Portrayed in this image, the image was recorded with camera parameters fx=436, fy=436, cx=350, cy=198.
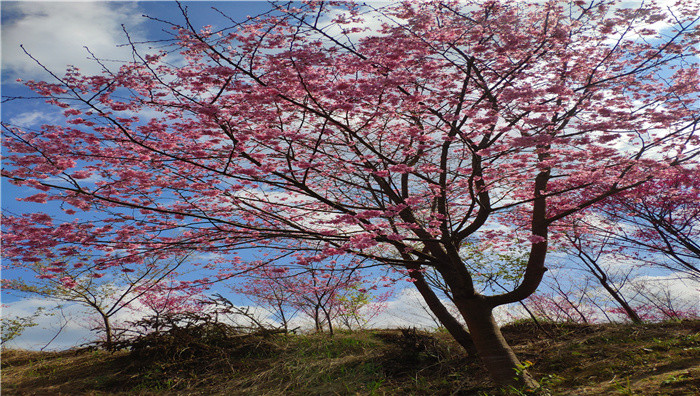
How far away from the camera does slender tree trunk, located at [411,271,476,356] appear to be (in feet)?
26.0

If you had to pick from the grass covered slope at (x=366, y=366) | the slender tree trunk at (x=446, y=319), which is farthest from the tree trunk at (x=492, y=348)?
the slender tree trunk at (x=446, y=319)

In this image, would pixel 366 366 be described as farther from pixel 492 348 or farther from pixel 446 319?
pixel 492 348

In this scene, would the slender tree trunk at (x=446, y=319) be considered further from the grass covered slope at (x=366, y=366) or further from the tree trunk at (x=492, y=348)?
the tree trunk at (x=492, y=348)

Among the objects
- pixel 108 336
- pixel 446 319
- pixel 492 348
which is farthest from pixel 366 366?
pixel 108 336

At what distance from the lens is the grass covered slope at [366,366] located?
6.02m

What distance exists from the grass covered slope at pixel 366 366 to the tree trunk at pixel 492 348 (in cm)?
24

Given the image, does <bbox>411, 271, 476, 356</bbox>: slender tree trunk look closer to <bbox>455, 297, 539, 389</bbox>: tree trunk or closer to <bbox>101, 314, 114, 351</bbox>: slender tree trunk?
<bbox>455, 297, 539, 389</bbox>: tree trunk

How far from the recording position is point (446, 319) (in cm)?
812

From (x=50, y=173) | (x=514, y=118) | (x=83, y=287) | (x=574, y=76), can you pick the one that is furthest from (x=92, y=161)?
(x=574, y=76)

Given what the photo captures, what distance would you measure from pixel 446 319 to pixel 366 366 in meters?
1.83

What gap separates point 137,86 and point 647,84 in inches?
306

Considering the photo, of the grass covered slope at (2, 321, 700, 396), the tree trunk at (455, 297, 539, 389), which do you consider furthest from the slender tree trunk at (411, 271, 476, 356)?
the tree trunk at (455, 297, 539, 389)

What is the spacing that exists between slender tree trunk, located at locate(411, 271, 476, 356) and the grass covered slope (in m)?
0.25

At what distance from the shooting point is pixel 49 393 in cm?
722
